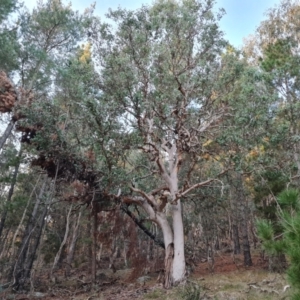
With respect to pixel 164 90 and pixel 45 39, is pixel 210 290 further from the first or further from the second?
pixel 45 39

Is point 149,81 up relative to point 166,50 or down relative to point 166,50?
down

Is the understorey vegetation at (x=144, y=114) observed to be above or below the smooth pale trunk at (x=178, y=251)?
above

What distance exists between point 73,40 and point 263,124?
25.3 ft

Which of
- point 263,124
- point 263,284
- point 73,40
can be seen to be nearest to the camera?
point 263,284

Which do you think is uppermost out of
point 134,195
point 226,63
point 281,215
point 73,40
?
point 73,40

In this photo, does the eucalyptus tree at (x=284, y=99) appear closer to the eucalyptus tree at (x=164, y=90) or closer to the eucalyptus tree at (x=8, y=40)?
the eucalyptus tree at (x=164, y=90)

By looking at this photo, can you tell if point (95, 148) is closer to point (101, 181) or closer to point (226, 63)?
point (101, 181)

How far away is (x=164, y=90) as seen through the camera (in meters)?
10.5

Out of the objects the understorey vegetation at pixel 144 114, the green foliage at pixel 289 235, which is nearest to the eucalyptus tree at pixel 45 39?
the understorey vegetation at pixel 144 114

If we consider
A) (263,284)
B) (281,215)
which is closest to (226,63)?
(263,284)

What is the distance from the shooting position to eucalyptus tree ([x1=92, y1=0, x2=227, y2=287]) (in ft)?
30.2

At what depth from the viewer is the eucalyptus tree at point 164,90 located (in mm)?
9203

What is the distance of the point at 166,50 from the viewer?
10.4 metres

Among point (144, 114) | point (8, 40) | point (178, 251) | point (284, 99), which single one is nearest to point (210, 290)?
point (178, 251)
